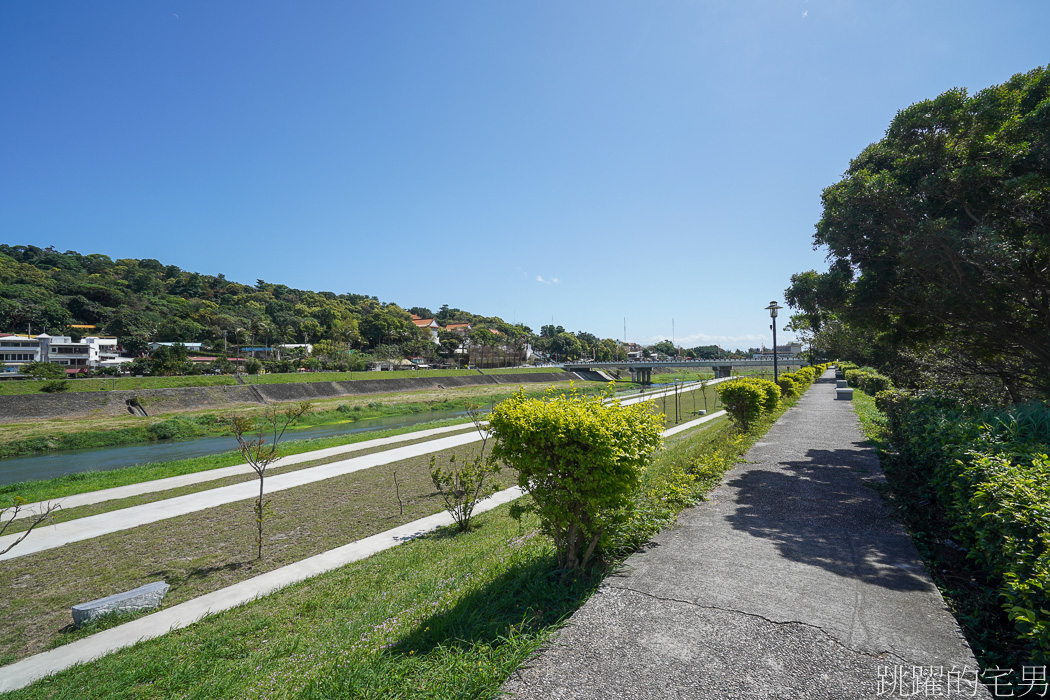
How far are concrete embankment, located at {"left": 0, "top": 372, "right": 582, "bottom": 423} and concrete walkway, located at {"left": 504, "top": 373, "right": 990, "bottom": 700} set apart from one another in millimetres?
38795

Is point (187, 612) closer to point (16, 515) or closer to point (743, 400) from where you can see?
point (16, 515)

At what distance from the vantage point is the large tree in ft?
25.1

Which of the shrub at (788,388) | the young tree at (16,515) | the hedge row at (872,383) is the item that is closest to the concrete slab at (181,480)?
the young tree at (16,515)

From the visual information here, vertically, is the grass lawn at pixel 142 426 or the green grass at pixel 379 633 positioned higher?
the green grass at pixel 379 633

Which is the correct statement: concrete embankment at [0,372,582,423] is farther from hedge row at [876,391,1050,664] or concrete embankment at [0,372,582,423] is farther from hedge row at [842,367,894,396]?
hedge row at [842,367,894,396]

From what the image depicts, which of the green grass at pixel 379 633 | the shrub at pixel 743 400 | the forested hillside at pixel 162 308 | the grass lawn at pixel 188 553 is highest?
the forested hillside at pixel 162 308

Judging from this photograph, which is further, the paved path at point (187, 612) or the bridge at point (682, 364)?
the bridge at point (682, 364)

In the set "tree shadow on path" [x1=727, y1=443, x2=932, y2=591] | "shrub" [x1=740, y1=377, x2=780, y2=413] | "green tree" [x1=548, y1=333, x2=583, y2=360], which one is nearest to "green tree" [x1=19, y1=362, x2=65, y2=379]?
"shrub" [x1=740, y1=377, x2=780, y2=413]

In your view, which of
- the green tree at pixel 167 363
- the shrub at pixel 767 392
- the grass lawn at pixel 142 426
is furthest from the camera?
the green tree at pixel 167 363

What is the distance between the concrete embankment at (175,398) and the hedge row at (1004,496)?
134ft

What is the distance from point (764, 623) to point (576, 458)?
168 centimetres

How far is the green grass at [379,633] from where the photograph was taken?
2959 millimetres

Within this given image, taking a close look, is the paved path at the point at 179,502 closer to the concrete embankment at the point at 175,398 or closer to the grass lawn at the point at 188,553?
the grass lawn at the point at 188,553

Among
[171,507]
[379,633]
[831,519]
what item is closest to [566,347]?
[171,507]
